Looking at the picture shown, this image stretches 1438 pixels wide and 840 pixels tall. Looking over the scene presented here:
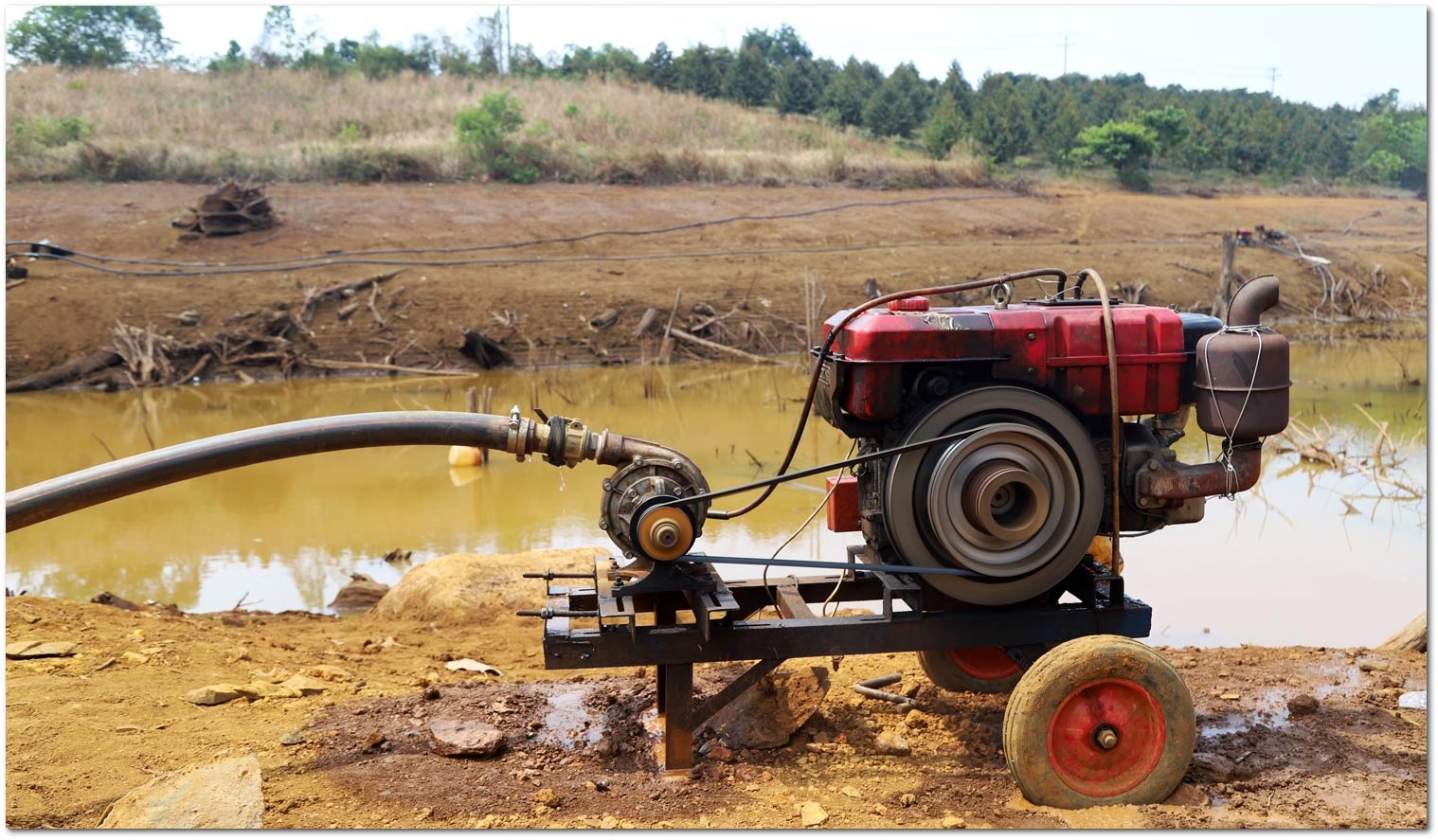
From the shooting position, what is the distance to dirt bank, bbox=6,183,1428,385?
55.8ft

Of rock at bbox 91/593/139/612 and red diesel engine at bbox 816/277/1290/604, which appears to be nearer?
red diesel engine at bbox 816/277/1290/604

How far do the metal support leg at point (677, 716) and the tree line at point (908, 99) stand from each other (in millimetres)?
29271

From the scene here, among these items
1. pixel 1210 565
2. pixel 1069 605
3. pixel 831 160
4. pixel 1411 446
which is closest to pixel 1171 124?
pixel 831 160

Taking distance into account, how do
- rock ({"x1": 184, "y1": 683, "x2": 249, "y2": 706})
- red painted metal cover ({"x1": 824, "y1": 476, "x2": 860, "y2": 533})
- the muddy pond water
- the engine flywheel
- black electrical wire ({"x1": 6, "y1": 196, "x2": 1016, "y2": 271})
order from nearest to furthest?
1. the engine flywheel
2. red painted metal cover ({"x1": 824, "y1": 476, "x2": 860, "y2": 533})
3. rock ({"x1": 184, "y1": 683, "x2": 249, "y2": 706})
4. the muddy pond water
5. black electrical wire ({"x1": 6, "y1": 196, "x2": 1016, "y2": 271})

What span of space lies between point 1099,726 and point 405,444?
2.55 m

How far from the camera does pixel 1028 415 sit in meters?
4.20

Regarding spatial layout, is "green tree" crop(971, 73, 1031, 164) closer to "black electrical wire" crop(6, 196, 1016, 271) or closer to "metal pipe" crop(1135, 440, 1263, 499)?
"black electrical wire" crop(6, 196, 1016, 271)

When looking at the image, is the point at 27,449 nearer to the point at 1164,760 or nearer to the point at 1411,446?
the point at 1164,760

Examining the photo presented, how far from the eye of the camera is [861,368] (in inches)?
165

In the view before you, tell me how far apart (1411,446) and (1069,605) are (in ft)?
27.8

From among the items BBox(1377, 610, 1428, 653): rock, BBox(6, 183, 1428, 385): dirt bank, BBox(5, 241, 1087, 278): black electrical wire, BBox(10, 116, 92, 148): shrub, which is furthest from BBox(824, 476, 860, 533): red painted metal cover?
BBox(10, 116, 92, 148): shrub

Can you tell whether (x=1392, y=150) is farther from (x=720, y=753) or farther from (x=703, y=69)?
(x=720, y=753)

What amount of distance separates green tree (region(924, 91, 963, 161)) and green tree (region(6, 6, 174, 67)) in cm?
2088

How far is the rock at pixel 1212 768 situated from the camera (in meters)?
4.26
